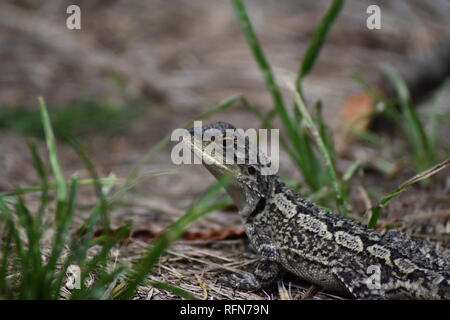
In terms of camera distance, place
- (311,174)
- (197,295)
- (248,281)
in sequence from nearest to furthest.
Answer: (197,295) → (248,281) → (311,174)

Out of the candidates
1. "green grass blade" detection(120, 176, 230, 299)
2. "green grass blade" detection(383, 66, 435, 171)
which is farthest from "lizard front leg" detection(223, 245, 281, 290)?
"green grass blade" detection(383, 66, 435, 171)

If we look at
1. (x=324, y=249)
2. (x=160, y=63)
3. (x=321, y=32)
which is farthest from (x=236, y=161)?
(x=160, y=63)

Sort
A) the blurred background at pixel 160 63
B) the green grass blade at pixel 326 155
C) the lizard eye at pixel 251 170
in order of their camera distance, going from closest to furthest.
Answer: the lizard eye at pixel 251 170 → the green grass blade at pixel 326 155 → the blurred background at pixel 160 63

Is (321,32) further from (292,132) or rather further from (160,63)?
(160,63)

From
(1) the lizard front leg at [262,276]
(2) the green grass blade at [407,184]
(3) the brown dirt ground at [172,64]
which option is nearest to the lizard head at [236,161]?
(1) the lizard front leg at [262,276]

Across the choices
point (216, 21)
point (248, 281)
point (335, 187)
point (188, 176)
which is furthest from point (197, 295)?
point (216, 21)

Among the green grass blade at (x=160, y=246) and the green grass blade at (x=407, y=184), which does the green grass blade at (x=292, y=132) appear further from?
the green grass blade at (x=160, y=246)

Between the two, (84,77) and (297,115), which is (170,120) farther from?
(297,115)
